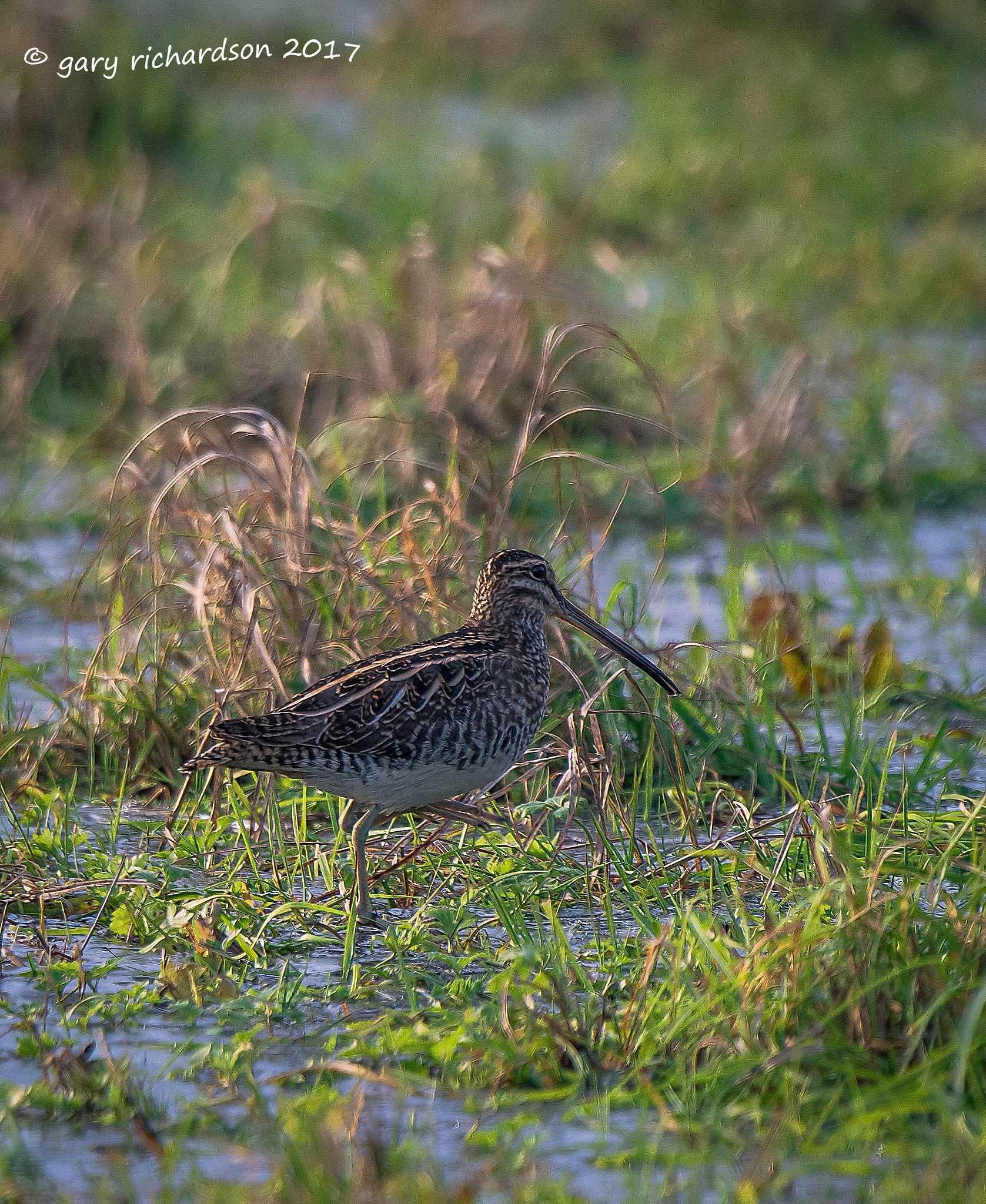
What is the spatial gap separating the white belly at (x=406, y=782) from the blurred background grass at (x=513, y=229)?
1092mm

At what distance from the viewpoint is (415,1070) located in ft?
12.5

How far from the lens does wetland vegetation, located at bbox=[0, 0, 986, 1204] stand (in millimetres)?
3592

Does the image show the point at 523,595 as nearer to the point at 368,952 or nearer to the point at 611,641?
the point at 611,641

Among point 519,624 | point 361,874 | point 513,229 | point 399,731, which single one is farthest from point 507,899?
point 513,229

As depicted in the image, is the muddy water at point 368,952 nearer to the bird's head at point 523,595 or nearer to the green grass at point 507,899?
the green grass at point 507,899

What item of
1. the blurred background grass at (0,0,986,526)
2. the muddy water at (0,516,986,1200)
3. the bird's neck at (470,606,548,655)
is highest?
the blurred background grass at (0,0,986,526)

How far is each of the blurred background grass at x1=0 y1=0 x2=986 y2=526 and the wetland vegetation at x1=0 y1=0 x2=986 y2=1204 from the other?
0.06 meters

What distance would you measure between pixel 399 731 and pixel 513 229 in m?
8.25

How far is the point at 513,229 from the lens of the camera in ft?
40.6

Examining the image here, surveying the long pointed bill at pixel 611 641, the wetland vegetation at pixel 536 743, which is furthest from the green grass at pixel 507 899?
the long pointed bill at pixel 611 641

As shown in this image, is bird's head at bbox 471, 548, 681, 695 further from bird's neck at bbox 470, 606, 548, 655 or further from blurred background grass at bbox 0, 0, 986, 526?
blurred background grass at bbox 0, 0, 986, 526

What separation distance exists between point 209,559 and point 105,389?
16.2 feet

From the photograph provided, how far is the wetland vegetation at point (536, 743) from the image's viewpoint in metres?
3.59

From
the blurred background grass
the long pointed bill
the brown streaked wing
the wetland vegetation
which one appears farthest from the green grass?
the blurred background grass
